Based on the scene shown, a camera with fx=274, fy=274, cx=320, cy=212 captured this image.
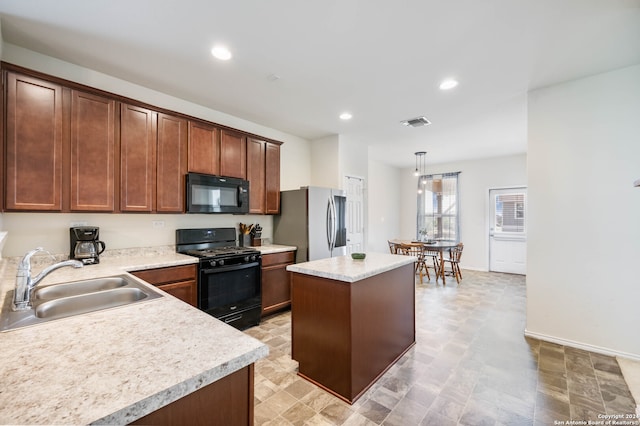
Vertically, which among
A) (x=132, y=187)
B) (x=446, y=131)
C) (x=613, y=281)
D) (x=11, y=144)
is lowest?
(x=613, y=281)

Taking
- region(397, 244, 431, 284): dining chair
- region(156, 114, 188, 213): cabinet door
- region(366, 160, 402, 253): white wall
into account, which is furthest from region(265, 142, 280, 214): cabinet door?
region(366, 160, 402, 253): white wall

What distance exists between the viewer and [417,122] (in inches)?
162

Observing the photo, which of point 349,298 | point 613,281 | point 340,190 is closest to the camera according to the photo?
point 349,298

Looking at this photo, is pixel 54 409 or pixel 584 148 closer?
pixel 54 409

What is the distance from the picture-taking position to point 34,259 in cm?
244

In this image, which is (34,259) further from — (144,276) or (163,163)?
(163,163)

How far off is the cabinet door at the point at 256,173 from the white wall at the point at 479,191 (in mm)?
5287

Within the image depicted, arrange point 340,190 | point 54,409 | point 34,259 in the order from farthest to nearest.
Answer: point 340,190 < point 34,259 < point 54,409

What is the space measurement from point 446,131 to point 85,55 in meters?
4.74

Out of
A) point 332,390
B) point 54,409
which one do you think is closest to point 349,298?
point 332,390

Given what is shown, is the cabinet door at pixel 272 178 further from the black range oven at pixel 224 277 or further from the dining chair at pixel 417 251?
the dining chair at pixel 417 251

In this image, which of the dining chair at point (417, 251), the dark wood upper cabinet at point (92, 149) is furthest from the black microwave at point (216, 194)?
the dining chair at point (417, 251)

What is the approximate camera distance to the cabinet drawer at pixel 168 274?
249cm

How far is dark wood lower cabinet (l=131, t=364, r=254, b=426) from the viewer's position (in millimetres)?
752
